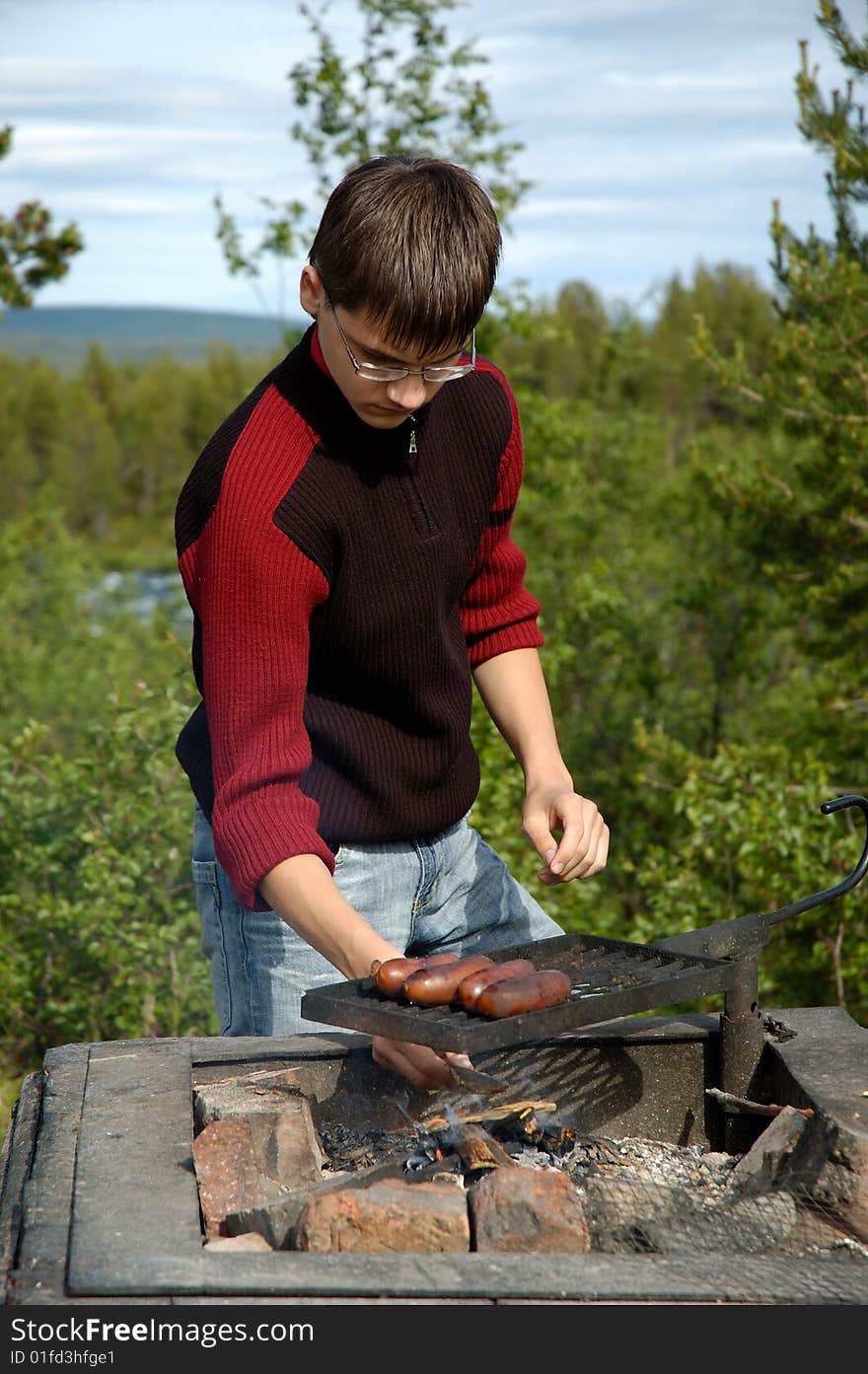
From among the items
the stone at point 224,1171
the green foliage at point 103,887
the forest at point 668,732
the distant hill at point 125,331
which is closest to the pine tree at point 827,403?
the forest at point 668,732

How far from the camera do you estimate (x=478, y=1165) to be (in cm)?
210

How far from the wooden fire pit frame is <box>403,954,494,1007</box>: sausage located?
0.33 meters

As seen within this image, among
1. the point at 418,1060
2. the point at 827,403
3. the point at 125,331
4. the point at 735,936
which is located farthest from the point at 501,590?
the point at 125,331

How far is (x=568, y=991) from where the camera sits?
6.57ft

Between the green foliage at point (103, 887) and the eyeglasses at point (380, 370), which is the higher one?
the eyeglasses at point (380, 370)

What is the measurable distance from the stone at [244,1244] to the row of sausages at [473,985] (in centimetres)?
35

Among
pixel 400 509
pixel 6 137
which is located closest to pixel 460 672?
pixel 400 509

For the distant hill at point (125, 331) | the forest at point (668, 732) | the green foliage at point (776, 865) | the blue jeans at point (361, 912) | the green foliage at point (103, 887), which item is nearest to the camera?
the blue jeans at point (361, 912)

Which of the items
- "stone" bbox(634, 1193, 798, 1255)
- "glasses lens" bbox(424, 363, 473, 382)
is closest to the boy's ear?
"glasses lens" bbox(424, 363, 473, 382)

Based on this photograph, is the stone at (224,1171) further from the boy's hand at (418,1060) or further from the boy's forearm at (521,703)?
the boy's forearm at (521,703)

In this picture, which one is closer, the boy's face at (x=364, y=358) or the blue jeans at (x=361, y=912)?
the boy's face at (x=364, y=358)

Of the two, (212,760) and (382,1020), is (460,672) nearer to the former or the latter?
(212,760)

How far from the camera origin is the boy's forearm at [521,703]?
2.73 m

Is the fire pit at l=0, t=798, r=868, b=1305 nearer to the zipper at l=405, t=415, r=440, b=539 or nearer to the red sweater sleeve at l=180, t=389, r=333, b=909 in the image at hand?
the red sweater sleeve at l=180, t=389, r=333, b=909
